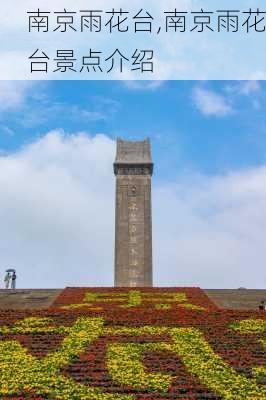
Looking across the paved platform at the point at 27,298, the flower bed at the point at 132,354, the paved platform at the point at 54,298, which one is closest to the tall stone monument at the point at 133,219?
the paved platform at the point at 54,298

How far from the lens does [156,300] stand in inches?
1192

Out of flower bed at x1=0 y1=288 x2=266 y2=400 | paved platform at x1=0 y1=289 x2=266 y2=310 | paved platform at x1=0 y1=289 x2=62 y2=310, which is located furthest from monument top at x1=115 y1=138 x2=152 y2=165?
flower bed at x1=0 y1=288 x2=266 y2=400

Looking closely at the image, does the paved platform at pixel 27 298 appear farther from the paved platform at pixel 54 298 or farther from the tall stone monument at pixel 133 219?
the tall stone monument at pixel 133 219

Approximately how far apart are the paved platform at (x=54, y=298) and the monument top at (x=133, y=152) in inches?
642

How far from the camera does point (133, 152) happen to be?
50.2 m

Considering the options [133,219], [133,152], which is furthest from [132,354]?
[133,152]

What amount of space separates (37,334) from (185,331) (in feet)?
16.0

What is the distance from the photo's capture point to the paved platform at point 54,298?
29.9 meters

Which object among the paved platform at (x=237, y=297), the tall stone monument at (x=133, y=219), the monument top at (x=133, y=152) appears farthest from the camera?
the monument top at (x=133, y=152)

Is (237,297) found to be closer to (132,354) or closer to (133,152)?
(132,354)

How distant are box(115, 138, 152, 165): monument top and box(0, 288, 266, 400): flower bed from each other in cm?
2549

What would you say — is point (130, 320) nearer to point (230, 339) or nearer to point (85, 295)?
point (230, 339)

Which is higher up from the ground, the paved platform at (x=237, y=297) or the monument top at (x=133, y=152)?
the monument top at (x=133, y=152)

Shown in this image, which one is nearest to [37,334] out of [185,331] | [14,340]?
[14,340]
